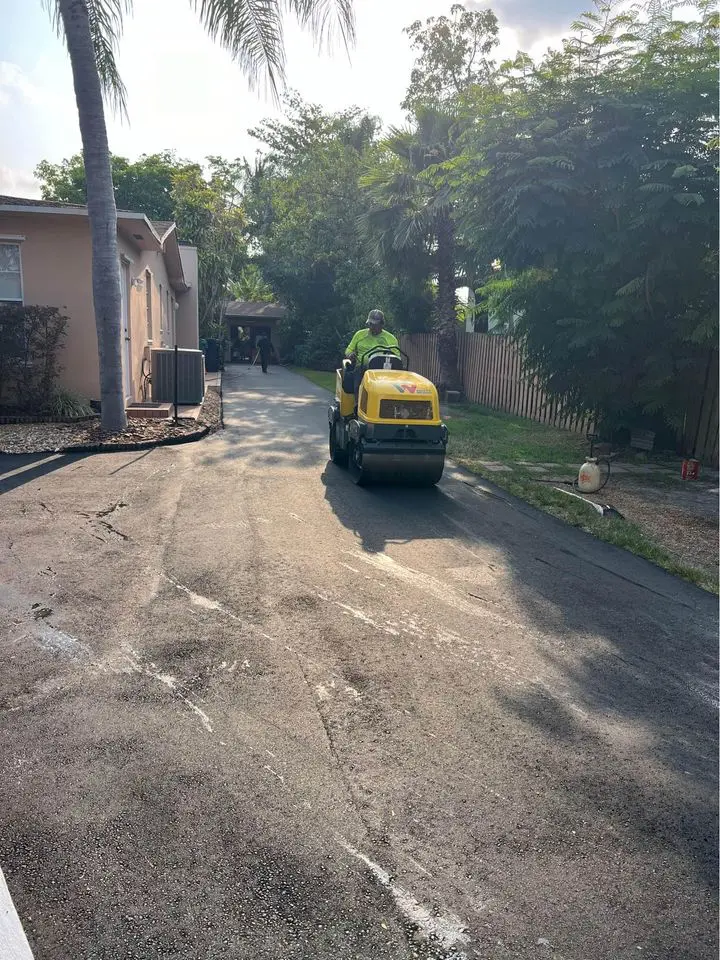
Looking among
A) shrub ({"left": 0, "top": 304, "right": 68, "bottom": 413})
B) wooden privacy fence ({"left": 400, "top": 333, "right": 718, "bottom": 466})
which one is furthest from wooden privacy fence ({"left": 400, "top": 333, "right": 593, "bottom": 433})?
shrub ({"left": 0, "top": 304, "right": 68, "bottom": 413})

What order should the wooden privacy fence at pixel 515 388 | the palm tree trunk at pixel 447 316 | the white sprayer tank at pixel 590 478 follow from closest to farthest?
Answer: the white sprayer tank at pixel 590 478 < the wooden privacy fence at pixel 515 388 < the palm tree trunk at pixel 447 316

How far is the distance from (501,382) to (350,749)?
1686cm

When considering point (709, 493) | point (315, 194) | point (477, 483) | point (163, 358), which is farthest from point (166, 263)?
point (709, 493)

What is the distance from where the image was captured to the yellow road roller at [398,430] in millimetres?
8453

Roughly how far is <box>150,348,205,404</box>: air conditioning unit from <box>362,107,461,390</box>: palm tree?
828cm

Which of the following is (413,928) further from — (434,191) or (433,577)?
(434,191)

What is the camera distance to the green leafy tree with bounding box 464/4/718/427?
1002 centimetres

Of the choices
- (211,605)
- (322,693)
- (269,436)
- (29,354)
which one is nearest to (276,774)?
(322,693)

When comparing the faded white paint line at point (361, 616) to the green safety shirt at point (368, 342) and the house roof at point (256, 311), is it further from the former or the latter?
A: the house roof at point (256, 311)

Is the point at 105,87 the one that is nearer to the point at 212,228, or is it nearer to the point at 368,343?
the point at 368,343

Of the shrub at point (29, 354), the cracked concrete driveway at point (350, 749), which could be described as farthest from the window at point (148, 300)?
the cracked concrete driveway at point (350, 749)

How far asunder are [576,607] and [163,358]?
13444 millimetres

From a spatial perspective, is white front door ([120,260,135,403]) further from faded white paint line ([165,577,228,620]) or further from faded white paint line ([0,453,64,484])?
faded white paint line ([165,577,228,620])

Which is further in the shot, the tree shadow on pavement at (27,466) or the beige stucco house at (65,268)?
the beige stucco house at (65,268)
